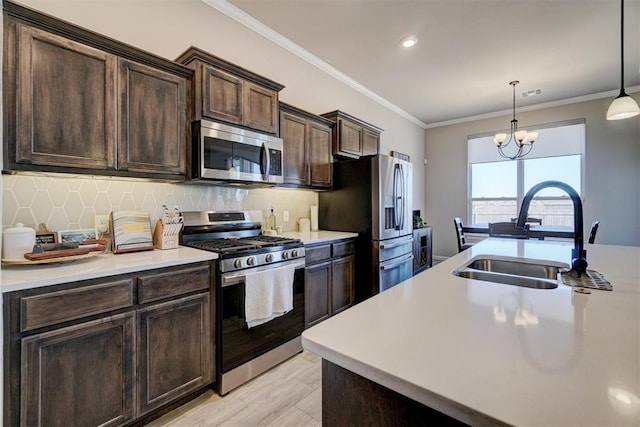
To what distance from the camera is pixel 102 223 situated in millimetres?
1919

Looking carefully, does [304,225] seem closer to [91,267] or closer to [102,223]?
[102,223]

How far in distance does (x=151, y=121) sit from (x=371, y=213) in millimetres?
2232

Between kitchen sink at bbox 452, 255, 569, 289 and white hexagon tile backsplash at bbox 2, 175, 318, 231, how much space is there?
205cm

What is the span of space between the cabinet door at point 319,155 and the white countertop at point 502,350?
228cm

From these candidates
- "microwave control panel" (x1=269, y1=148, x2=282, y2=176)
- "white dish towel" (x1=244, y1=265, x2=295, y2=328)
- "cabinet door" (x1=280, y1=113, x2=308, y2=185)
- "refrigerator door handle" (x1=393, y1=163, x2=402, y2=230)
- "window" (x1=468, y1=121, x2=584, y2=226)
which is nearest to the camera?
"white dish towel" (x1=244, y1=265, x2=295, y2=328)

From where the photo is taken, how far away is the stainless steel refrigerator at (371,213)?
322 centimetres

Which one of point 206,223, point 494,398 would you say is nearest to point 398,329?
point 494,398

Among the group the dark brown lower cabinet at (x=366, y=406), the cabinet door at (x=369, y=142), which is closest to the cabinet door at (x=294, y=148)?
the cabinet door at (x=369, y=142)

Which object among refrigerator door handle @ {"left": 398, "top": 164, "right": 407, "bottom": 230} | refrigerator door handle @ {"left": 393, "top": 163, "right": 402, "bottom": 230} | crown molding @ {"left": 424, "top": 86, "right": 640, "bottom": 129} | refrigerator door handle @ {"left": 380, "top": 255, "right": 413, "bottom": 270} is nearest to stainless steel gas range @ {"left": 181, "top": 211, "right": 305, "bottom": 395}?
refrigerator door handle @ {"left": 380, "top": 255, "right": 413, "bottom": 270}

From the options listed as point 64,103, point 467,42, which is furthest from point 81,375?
point 467,42

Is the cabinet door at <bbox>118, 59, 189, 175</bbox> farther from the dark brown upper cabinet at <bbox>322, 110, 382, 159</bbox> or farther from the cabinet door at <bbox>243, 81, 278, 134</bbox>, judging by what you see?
the dark brown upper cabinet at <bbox>322, 110, 382, 159</bbox>

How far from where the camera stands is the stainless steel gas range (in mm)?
1917

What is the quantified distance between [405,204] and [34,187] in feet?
11.3

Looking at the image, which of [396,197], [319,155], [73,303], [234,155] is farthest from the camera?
[396,197]
